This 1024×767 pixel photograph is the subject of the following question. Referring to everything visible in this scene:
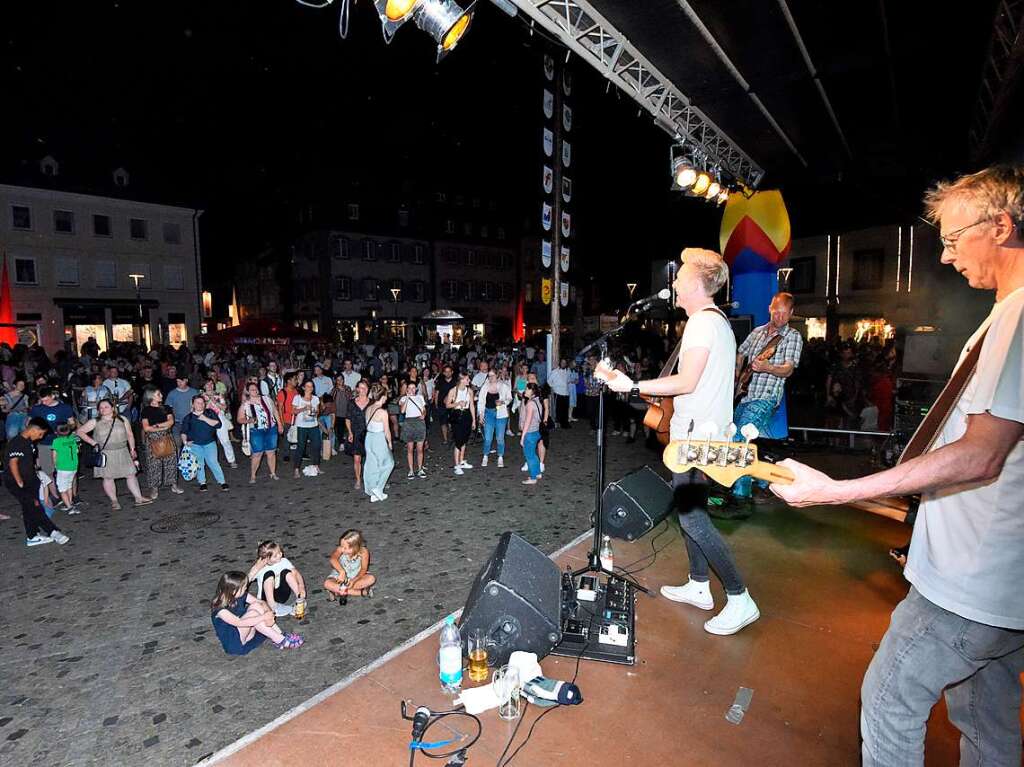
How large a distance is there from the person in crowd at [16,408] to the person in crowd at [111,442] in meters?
1.15

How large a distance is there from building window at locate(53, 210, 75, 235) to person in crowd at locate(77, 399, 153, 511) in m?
32.0

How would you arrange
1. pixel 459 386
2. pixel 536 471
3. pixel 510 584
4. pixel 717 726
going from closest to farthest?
pixel 717 726
pixel 510 584
pixel 536 471
pixel 459 386

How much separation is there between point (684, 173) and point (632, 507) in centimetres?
637

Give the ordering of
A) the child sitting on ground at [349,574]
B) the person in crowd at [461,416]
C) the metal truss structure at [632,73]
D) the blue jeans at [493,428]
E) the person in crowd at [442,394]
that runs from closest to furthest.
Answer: the child sitting on ground at [349,574] < the metal truss structure at [632,73] < the person in crowd at [461,416] < the blue jeans at [493,428] < the person in crowd at [442,394]

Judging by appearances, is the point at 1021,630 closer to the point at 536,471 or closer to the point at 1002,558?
the point at 1002,558

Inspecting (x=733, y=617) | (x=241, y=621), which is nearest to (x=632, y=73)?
(x=733, y=617)

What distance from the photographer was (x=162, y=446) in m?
8.48

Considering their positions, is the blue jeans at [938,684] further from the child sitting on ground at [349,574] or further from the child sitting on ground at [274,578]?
the child sitting on ground at [274,578]

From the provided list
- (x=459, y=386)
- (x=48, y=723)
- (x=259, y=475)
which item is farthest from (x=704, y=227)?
(x=48, y=723)

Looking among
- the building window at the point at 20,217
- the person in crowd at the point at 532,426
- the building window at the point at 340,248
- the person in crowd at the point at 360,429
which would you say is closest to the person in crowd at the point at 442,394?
the person in crowd at the point at 360,429

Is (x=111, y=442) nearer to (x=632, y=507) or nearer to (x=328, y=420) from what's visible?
(x=328, y=420)

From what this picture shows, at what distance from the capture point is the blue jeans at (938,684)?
180 centimetres

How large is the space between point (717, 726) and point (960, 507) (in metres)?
1.94

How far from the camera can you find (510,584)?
3299 millimetres
